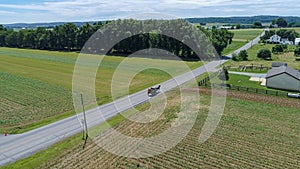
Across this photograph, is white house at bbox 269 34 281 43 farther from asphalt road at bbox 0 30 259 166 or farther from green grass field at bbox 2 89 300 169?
asphalt road at bbox 0 30 259 166

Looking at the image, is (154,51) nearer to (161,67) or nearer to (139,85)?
(161,67)

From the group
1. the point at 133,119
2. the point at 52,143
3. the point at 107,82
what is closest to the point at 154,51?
the point at 107,82

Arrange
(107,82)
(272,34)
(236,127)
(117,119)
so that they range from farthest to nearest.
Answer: (272,34) < (107,82) < (117,119) < (236,127)

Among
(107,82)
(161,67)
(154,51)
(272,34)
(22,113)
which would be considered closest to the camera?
Result: (22,113)

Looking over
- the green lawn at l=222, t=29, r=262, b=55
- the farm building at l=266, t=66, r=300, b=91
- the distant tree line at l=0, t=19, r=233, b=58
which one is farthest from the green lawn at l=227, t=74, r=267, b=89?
the green lawn at l=222, t=29, r=262, b=55

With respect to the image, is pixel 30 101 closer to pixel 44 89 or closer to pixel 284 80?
pixel 44 89

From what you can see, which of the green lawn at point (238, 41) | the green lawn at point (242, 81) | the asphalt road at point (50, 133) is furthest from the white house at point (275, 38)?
the asphalt road at point (50, 133)

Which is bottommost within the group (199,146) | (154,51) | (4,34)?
(199,146)

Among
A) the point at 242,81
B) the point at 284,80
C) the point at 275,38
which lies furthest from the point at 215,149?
the point at 275,38
